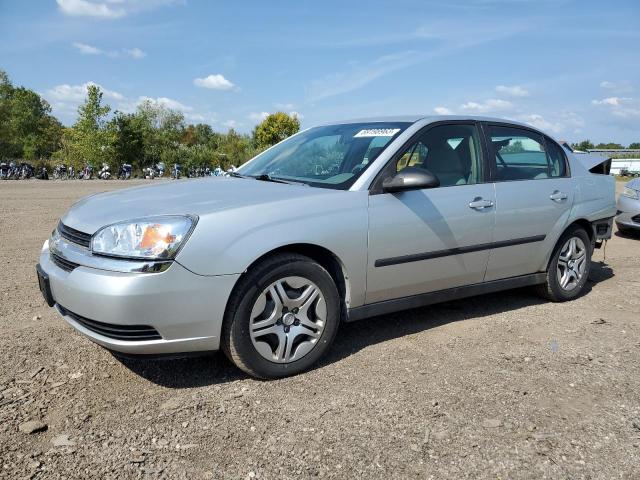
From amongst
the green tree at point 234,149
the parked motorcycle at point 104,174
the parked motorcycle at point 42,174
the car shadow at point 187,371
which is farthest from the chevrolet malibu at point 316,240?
the green tree at point 234,149

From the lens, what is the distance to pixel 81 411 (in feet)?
8.87

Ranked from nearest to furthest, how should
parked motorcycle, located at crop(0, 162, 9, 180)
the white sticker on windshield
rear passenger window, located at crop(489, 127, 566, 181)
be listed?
the white sticker on windshield → rear passenger window, located at crop(489, 127, 566, 181) → parked motorcycle, located at crop(0, 162, 9, 180)

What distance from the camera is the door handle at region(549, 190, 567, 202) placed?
14.8 feet

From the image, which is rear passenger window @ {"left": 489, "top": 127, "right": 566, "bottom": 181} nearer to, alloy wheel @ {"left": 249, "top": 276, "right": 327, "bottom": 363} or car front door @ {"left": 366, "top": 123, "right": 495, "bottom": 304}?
car front door @ {"left": 366, "top": 123, "right": 495, "bottom": 304}

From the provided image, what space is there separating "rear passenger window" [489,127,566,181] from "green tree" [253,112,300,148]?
219 ft

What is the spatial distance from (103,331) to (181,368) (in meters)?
0.67

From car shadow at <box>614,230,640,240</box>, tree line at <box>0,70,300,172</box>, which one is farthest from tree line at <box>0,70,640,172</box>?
car shadow at <box>614,230,640,240</box>

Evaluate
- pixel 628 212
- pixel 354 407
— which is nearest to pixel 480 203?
pixel 354 407

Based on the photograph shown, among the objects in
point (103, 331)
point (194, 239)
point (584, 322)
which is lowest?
point (584, 322)

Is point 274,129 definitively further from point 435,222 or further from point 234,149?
point 435,222

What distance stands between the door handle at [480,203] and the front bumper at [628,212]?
6014 millimetres

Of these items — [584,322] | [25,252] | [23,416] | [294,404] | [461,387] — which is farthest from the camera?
[25,252]

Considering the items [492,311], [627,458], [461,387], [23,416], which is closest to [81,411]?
[23,416]

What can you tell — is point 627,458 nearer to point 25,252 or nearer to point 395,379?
point 395,379
